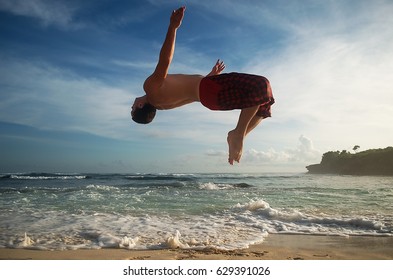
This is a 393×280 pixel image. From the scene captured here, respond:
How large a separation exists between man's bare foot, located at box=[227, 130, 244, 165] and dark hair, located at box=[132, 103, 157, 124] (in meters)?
0.47

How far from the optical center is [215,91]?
1576 mm

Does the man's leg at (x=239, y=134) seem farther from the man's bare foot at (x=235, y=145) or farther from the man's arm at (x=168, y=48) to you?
the man's arm at (x=168, y=48)

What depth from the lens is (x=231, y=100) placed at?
1.58 metres

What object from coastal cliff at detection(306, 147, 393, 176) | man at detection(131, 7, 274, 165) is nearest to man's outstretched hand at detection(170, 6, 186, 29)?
man at detection(131, 7, 274, 165)

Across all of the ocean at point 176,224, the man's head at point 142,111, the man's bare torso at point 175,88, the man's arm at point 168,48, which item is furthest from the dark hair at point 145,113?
the ocean at point 176,224

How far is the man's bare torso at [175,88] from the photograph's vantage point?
1.67 meters

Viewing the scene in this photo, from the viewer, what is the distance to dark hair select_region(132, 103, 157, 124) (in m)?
1.88

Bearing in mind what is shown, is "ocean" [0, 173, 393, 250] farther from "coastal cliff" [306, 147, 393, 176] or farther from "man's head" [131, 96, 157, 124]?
"coastal cliff" [306, 147, 393, 176]

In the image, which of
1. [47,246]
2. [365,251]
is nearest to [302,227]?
[365,251]

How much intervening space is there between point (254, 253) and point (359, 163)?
106ft

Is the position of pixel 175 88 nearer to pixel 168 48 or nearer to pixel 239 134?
pixel 168 48

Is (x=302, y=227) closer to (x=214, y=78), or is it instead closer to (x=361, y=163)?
(x=214, y=78)
